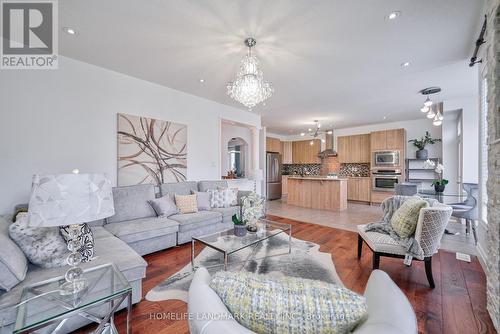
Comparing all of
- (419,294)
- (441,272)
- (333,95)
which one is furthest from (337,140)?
(419,294)

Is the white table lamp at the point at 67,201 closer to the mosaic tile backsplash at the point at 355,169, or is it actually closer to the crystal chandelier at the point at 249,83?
the crystal chandelier at the point at 249,83

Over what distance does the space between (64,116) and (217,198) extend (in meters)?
2.57

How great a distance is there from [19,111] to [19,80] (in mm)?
371

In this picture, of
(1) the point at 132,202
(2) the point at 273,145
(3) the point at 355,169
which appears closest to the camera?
(1) the point at 132,202

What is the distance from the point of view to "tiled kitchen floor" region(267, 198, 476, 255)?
3.25m

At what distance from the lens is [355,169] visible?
25.3ft

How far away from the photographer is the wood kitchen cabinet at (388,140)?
630 cm

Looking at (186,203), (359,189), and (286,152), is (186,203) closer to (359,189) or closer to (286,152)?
(359,189)

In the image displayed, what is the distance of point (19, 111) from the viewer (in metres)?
2.51

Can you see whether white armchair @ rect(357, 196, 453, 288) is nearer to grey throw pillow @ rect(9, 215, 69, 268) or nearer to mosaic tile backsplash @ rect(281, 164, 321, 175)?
grey throw pillow @ rect(9, 215, 69, 268)

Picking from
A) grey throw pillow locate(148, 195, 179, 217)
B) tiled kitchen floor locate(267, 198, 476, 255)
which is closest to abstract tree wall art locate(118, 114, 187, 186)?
grey throw pillow locate(148, 195, 179, 217)

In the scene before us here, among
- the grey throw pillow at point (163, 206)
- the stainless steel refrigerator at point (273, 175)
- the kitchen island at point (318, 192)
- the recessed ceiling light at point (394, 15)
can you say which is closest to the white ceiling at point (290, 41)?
the recessed ceiling light at point (394, 15)

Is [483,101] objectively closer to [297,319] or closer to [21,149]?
[297,319]

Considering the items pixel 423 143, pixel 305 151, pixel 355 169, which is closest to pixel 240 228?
pixel 423 143
